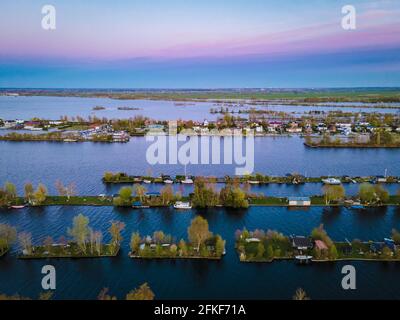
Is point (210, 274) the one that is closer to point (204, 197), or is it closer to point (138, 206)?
point (204, 197)

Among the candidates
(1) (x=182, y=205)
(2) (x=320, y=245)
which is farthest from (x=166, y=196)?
(2) (x=320, y=245)

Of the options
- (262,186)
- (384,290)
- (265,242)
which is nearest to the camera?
(384,290)

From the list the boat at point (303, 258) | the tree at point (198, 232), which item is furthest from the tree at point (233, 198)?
the boat at point (303, 258)

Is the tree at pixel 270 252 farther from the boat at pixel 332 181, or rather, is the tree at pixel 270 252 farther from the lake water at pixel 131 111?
the lake water at pixel 131 111

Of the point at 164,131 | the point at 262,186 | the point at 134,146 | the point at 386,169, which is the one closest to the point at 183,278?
the point at 262,186

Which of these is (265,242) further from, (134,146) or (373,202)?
(134,146)

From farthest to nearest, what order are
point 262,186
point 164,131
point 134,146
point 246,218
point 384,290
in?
point 164,131
point 134,146
point 262,186
point 246,218
point 384,290
